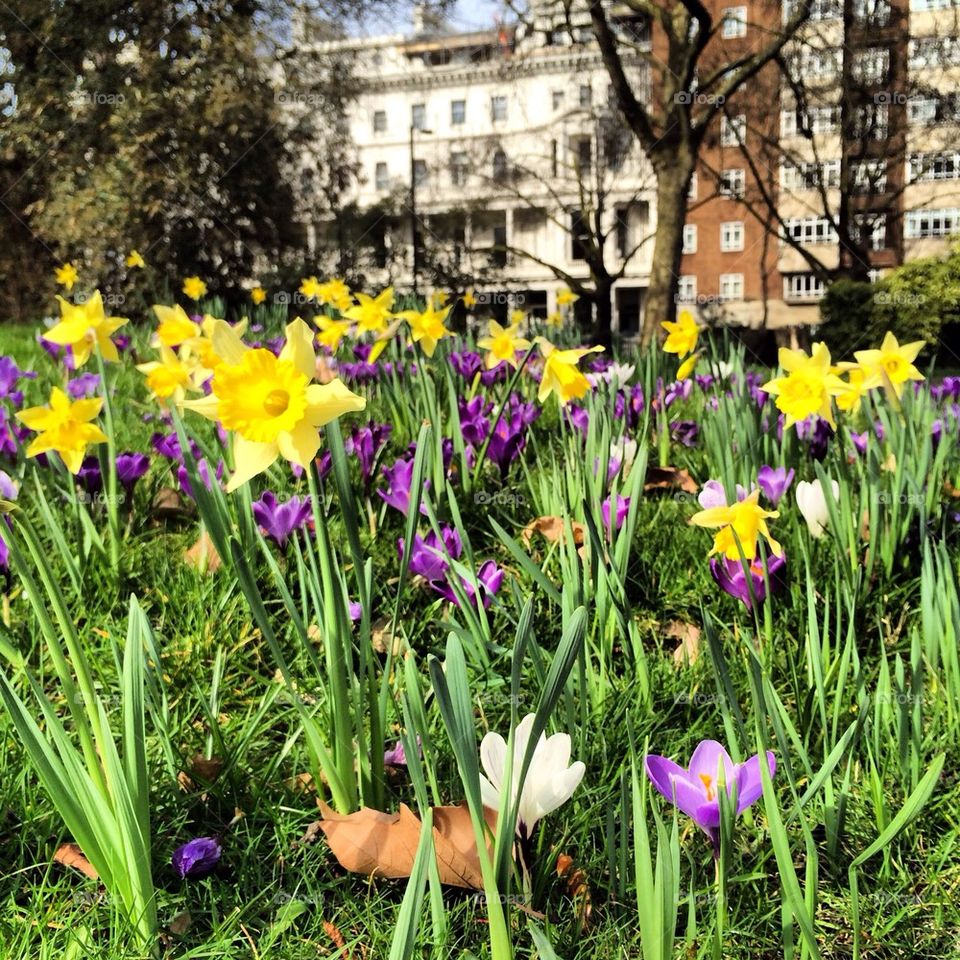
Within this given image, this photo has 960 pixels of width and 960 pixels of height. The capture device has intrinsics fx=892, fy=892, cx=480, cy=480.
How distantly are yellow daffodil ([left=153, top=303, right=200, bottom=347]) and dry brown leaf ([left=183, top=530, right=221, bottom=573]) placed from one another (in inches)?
31.8

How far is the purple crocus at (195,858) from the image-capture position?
3.41 feet

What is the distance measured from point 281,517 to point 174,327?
113 centimetres

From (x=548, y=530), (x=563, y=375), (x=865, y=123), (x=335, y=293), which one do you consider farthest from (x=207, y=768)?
(x=865, y=123)

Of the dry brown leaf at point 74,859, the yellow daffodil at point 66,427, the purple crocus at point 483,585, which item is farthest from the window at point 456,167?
the dry brown leaf at point 74,859

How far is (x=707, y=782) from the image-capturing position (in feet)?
3.03

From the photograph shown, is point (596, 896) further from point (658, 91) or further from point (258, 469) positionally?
point (658, 91)

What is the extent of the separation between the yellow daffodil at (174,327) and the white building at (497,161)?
788 centimetres

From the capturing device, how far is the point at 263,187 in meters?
11.2

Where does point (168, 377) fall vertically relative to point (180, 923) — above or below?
above

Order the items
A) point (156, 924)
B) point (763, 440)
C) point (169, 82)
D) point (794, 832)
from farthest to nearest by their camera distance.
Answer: point (169, 82)
point (763, 440)
point (794, 832)
point (156, 924)

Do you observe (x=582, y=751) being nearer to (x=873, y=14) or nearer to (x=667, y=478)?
(x=667, y=478)

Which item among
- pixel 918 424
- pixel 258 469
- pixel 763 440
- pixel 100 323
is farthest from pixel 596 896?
pixel 100 323

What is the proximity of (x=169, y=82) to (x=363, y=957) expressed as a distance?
11.2 meters

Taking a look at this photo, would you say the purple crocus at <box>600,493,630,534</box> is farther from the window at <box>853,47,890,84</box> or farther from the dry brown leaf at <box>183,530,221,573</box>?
the window at <box>853,47,890,84</box>
